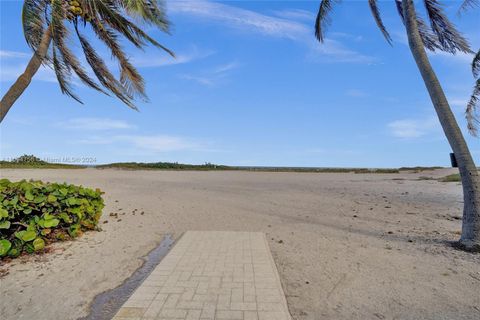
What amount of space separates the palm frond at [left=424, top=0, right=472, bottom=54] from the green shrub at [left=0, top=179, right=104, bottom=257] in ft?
29.7

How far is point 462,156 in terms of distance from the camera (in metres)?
5.82

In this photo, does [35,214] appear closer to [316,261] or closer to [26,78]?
[26,78]

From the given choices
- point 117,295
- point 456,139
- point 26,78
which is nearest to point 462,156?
point 456,139

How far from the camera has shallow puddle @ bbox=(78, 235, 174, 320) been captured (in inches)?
133

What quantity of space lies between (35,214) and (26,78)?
3192 mm

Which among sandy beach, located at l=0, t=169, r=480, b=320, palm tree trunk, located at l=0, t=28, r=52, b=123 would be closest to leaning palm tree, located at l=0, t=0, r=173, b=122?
palm tree trunk, located at l=0, t=28, r=52, b=123

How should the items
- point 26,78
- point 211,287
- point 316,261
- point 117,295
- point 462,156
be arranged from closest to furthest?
point 117,295 → point 211,287 → point 316,261 → point 462,156 → point 26,78

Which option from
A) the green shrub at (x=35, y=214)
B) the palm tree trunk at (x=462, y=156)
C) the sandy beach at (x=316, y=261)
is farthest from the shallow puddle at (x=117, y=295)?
the palm tree trunk at (x=462, y=156)

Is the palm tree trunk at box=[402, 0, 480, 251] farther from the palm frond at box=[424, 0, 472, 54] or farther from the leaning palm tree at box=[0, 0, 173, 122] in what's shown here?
the leaning palm tree at box=[0, 0, 173, 122]

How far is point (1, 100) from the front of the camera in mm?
6543

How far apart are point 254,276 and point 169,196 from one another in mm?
9390

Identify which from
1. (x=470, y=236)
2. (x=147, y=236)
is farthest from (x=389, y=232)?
(x=147, y=236)

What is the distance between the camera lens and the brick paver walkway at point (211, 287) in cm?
330

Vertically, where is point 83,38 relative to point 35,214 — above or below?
above
